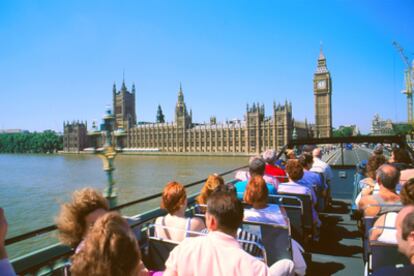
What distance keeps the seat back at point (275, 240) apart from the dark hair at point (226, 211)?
83 cm

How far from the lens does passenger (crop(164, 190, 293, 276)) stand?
4.83 ft

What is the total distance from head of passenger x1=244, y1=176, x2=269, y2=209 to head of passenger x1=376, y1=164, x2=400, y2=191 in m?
1.08

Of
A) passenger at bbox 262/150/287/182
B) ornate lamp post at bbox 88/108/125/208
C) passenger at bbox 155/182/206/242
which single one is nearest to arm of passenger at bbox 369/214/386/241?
passenger at bbox 155/182/206/242

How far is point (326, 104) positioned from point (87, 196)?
7438 cm

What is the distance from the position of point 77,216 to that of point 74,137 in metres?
97.1

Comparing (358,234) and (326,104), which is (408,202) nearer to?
(358,234)

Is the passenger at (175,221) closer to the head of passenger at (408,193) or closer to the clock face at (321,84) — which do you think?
the head of passenger at (408,193)

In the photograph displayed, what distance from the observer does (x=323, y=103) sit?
7081 centimetres

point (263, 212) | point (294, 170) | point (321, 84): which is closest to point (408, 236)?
point (263, 212)

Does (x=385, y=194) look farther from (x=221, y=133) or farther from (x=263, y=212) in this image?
(x=221, y=133)

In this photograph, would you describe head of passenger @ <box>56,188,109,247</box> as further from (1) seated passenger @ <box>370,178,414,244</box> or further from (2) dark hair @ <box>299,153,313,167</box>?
(2) dark hair @ <box>299,153,313,167</box>

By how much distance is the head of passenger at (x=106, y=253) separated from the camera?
1.12 meters

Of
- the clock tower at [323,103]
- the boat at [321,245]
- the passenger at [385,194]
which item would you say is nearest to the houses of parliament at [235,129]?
the clock tower at [323,103]

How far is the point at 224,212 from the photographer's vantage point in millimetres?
1619
